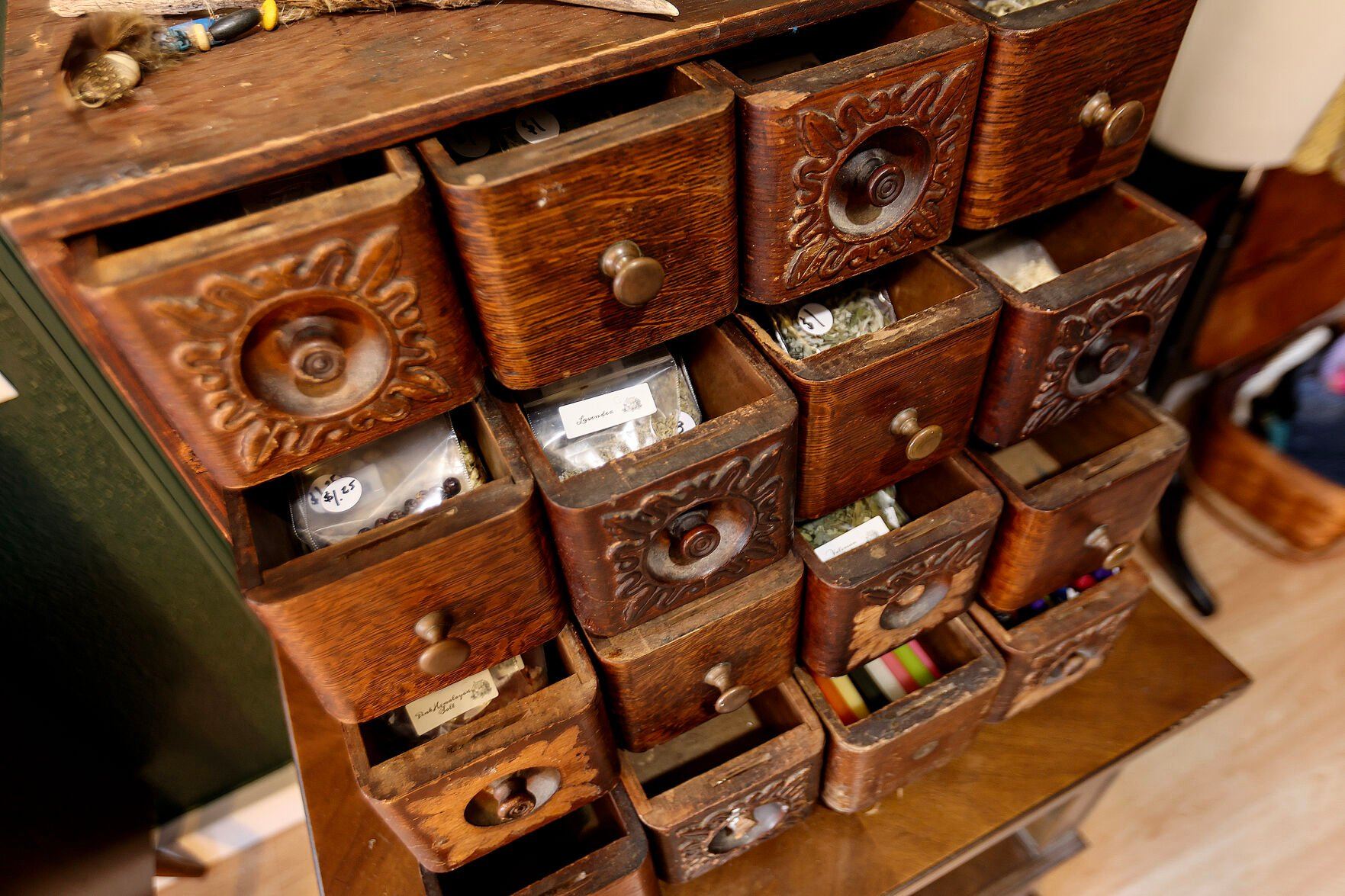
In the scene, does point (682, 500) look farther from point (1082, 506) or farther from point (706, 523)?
point (1082, 506)

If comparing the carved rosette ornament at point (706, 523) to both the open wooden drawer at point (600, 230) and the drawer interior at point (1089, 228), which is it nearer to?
the open wooden drawer at point (600, 230)

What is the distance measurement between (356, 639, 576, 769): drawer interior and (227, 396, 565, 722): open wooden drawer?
2.1 inches

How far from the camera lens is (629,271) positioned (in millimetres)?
589

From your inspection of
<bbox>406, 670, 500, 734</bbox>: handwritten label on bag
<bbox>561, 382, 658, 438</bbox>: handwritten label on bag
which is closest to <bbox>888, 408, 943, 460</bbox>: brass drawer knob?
<bbox>561, 382, 658, 438</bbox>: handwritten label on bag

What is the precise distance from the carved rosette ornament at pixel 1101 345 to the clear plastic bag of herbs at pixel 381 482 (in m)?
0.54

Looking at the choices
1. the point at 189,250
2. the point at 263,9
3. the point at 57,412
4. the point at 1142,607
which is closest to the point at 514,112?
the point at 263,9

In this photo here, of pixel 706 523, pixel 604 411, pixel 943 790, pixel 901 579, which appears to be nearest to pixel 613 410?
pixel 604 411

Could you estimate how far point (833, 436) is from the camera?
0.74 meters

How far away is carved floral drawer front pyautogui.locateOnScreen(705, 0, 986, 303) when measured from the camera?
0.61 m

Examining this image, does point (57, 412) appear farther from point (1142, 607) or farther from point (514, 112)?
point (1142, 607)

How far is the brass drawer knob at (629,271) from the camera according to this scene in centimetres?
59

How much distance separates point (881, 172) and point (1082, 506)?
45cm

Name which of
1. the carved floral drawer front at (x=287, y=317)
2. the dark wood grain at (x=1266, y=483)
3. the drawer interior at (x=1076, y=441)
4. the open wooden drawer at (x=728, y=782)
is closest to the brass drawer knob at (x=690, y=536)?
the carved floral drawer front at (x=287, y=317)

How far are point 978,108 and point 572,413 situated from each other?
415 mm
